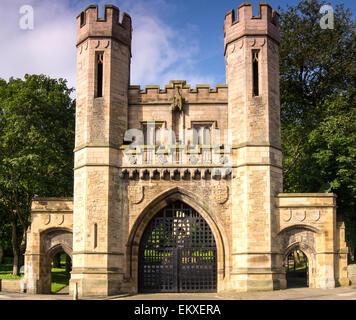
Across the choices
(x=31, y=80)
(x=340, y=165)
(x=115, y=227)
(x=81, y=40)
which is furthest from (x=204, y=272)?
(x=31, y=80)

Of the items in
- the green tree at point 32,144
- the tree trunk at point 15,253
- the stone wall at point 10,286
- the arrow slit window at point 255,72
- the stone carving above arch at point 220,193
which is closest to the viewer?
the stone carving above arch at point 220,193

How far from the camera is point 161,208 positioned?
23.5 meters

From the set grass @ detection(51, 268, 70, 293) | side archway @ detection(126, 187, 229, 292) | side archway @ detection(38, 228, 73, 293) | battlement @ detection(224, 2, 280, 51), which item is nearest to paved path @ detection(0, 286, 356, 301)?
side archway @ detection(126, 187, 229, 292)

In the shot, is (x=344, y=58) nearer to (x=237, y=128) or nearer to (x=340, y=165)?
(x=340, y=165)

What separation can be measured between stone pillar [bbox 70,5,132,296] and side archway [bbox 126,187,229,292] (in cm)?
63

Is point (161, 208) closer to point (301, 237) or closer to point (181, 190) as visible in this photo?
point (181, 190)

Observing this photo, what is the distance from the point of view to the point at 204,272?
23281 mm

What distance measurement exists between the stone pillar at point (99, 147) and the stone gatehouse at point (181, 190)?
0.05 meters

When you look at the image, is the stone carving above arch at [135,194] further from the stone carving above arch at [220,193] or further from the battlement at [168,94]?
the battlement at [168,94]

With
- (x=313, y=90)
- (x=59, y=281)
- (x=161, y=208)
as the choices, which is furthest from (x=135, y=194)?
(x=313, y=90)

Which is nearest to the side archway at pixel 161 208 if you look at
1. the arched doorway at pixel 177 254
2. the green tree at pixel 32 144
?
the arched doorway at pixel 177 254

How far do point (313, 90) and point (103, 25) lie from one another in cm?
1780

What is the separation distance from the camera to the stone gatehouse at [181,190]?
22234 mm

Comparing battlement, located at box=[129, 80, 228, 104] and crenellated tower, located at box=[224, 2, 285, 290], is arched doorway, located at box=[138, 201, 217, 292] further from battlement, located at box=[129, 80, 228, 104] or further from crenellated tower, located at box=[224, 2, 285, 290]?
battlement, located at box=[129, 80, 228, 104]
